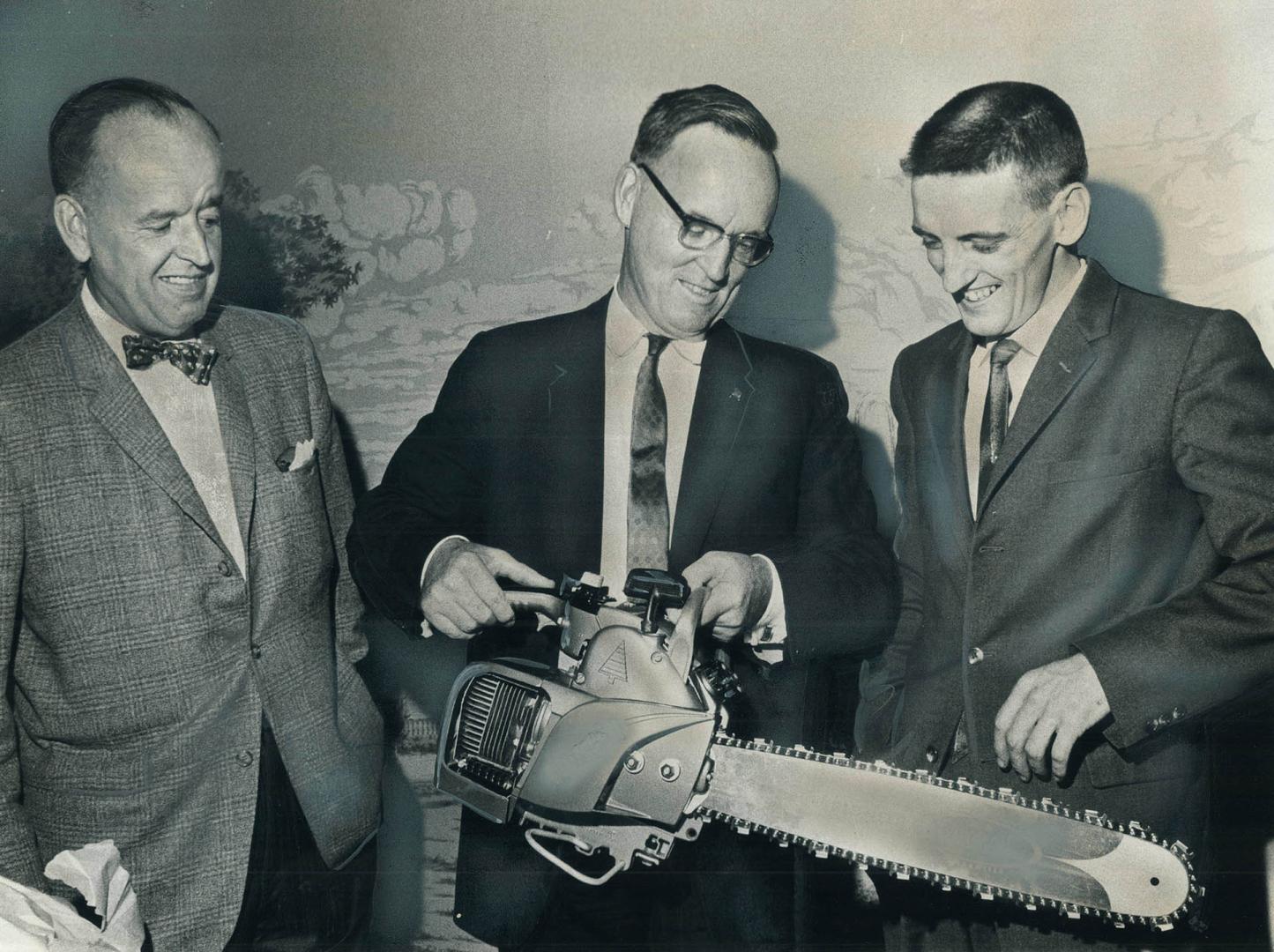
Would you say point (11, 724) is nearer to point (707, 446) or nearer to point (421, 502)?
point (421, 502)

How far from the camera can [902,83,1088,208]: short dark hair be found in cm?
186

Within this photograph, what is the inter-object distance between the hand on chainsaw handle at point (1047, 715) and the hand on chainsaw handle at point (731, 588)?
43 centimetres

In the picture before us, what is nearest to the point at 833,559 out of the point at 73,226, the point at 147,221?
the point at 147,221

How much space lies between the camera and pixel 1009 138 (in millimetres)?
1861

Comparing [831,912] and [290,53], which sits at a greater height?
[290,53]

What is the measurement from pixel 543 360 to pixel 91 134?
0.79 metres

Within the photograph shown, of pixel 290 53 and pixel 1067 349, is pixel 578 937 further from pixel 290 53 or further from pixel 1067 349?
pixel 290 53

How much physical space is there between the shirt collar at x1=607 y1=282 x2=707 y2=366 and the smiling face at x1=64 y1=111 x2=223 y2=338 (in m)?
0.65

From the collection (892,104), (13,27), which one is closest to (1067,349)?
(892,104)

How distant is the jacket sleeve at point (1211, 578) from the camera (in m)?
1.79

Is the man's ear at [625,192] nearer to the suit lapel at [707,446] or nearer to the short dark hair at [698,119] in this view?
the short dark hair at [698,119]

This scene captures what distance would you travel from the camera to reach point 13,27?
6.40 feet

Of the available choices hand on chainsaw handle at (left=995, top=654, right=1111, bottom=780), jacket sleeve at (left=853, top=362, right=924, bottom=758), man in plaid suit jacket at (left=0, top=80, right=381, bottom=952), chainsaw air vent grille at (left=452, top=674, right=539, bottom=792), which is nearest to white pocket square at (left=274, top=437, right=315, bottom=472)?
man in plaid suit jacket at (left=0, top=80, right=381, bottom=952)

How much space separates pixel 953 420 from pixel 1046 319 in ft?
0.70
